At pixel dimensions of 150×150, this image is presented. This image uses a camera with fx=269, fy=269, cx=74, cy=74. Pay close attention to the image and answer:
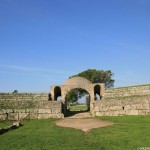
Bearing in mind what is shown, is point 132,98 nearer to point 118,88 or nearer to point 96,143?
point 118,88

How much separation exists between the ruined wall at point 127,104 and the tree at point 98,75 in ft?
114

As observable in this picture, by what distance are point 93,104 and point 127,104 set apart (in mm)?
4714

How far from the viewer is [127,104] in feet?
96.2

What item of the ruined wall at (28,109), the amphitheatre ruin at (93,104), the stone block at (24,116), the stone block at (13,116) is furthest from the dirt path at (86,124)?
the stone block at (13,116)

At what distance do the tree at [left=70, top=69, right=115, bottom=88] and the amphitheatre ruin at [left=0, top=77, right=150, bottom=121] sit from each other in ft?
107

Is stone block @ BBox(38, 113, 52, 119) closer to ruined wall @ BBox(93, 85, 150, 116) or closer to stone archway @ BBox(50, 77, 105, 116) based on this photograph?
stone archway @ BBox(50, 77, 105, 116)

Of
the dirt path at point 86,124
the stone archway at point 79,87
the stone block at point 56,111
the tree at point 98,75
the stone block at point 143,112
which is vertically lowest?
the dirt path at point 86,124

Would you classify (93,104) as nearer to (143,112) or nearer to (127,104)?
(127,104)

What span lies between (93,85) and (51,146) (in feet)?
71.1

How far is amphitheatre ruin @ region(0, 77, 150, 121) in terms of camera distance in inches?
1145

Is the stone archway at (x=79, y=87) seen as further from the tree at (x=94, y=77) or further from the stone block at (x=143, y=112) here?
the tree at (x=94, y=77)

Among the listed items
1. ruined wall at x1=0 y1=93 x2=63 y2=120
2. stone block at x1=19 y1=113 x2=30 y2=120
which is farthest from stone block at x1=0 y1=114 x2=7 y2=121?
stone block at x1=19 y1=113 x2=30 y2=120

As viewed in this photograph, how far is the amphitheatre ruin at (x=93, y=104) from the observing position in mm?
29094

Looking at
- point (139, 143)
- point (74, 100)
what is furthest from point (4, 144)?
point (74, 100)
